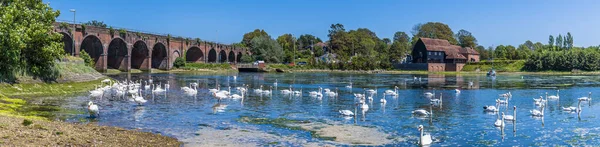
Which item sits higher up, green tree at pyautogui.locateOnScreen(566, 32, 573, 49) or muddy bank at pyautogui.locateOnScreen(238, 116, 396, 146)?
green tree at pyautogui.locateOnScreen(566, 32, 573, 49)

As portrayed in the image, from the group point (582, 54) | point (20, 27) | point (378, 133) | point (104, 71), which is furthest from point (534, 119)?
point (582, 54)

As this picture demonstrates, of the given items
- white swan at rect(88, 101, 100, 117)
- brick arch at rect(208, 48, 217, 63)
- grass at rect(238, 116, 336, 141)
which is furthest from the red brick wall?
white swan at rect(88, 101, 100, 117)

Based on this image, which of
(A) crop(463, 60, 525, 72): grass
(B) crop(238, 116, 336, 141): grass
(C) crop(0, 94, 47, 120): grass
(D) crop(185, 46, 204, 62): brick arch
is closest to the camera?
(B) crop(238, 116, 336, 141): grass

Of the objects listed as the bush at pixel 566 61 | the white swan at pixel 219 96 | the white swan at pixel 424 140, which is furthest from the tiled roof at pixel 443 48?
the white swan at pixel 424 140

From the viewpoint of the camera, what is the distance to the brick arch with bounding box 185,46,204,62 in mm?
151375

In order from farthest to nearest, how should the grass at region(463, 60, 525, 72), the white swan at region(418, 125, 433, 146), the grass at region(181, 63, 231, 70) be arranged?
the grass at region(463, 60, 525, 72) → the grass at region(181, 63, 231, 70) → the white swan at region(418, 125, 433, 146)

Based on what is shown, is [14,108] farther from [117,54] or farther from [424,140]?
[117,54]

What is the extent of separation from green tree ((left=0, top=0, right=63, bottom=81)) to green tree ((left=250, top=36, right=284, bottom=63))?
111446 mm

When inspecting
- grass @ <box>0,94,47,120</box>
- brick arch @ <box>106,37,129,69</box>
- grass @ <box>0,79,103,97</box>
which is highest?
brick arch @ <box>106,37,129,69</box>

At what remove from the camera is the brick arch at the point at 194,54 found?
497ft

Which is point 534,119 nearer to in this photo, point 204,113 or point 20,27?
point 204,113

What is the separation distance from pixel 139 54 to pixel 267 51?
147 ft

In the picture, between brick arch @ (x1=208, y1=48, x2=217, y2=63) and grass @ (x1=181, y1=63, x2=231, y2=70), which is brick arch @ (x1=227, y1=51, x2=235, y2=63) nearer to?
brick arch @ (x1=208, y1=48, x2=217, y2=63)

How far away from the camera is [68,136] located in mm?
19531
